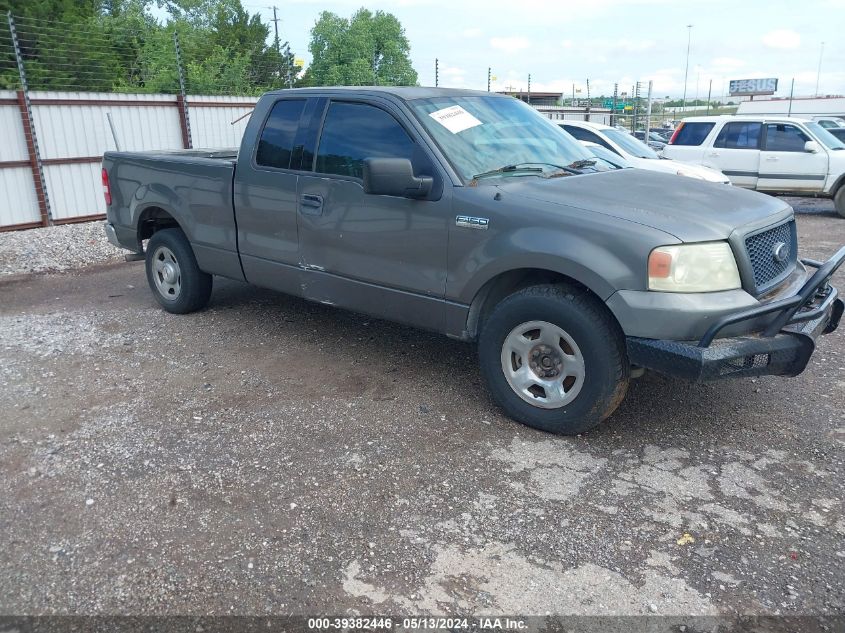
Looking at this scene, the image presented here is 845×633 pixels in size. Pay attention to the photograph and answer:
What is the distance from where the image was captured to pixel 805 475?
360 centimetres

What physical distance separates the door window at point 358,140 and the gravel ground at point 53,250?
18.0 feet

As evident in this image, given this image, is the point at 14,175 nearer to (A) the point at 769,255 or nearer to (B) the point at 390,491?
(B) the point at 390,491

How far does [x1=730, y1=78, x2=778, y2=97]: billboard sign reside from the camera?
76688 millimetres

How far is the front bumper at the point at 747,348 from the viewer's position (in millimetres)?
3428

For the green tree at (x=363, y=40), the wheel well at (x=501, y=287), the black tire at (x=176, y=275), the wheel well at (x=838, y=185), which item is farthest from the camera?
the green tree at (x=363, y=40)

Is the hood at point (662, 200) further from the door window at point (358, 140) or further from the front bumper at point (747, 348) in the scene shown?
the door window at point (358, 140)

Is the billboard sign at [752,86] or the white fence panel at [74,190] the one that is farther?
the billboard sign at [752,86]

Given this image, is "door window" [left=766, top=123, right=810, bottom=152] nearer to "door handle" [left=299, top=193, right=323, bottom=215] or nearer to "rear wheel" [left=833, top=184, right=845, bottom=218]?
"rear wheel" [left=833, top=184, right=845, bottom=218]

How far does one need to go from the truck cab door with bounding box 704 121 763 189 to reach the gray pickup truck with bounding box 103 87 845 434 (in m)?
9.95

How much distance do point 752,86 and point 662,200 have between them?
8785 centimetres

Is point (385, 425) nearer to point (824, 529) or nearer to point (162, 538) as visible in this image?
point (162, 538)

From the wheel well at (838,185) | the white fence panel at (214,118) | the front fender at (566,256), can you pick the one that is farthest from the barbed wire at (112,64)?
the wheel well at (838,185)

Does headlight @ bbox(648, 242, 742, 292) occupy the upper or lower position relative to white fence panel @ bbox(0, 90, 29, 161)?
lower

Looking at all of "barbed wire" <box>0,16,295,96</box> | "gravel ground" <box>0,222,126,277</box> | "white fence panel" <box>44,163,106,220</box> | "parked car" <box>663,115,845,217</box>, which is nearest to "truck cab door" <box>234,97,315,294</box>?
"gravel ground" <box>0,222,126,277</box>
